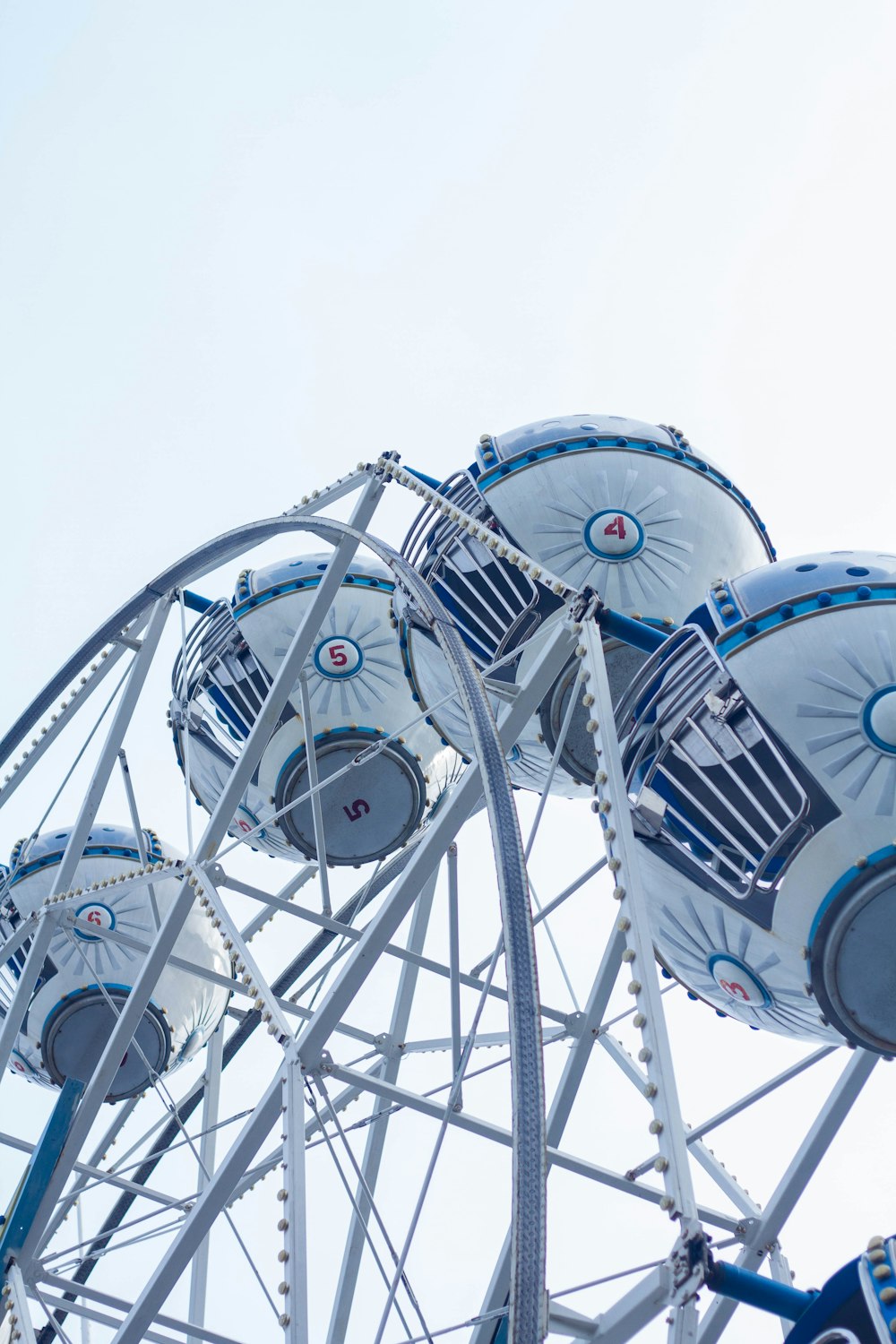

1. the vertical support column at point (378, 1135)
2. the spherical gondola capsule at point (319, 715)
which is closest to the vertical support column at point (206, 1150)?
the vertical support column at point (378, 1135)

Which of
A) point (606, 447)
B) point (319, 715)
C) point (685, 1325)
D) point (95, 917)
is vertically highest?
point (606, 447)

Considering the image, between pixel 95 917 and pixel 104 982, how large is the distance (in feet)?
2.38

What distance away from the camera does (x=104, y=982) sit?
1631cm

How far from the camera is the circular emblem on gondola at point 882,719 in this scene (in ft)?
27.6

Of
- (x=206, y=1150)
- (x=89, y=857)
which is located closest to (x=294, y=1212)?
(x=206, y=1150)

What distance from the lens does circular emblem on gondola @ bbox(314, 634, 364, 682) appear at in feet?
50.3

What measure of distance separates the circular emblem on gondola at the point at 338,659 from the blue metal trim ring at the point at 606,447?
10.9ft

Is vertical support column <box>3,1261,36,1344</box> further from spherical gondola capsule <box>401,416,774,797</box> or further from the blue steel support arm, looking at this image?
the blue steel support arm

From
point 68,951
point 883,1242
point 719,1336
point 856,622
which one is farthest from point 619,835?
point 68,951

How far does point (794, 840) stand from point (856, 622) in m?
1.32

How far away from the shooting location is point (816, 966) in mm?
8648

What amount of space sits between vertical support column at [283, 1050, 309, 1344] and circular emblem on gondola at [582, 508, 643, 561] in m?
4.50

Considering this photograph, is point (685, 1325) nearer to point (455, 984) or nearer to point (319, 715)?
point (455, 984)

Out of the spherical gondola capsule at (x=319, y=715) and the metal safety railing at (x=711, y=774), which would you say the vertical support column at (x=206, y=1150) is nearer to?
the spherical gondola capsule at (x=319, y=715)
